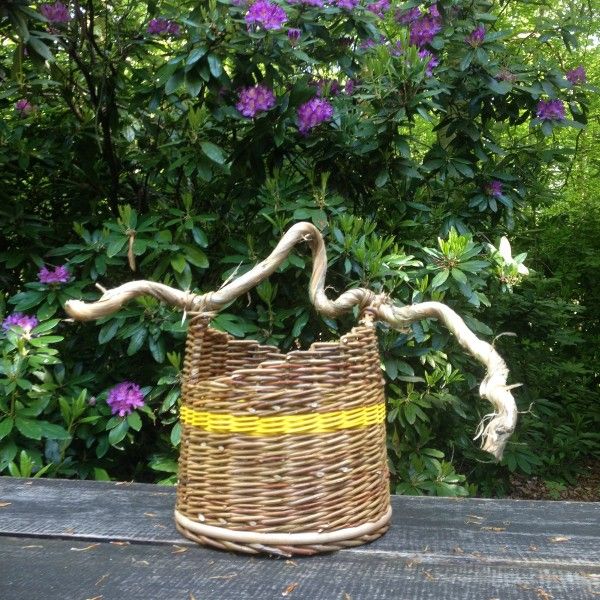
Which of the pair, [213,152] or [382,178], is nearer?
[213,152]

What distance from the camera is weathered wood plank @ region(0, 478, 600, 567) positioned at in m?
1.11

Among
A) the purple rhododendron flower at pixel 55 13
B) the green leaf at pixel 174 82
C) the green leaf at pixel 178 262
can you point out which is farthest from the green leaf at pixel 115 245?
the purple rhododendron flower at pixel 55 13

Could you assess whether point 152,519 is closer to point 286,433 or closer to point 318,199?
point 286,433

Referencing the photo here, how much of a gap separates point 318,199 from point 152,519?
1017mm

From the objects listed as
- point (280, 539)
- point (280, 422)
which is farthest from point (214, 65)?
point (280, 539)

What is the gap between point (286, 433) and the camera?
1.06 m

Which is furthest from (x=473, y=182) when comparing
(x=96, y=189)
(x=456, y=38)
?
(x=96, y=189)

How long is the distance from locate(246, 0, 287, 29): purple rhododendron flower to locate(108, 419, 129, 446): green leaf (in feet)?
3.28

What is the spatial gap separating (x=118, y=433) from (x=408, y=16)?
1387mm

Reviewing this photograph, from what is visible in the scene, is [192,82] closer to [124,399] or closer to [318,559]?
[124,399]

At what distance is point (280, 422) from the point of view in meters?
1.06

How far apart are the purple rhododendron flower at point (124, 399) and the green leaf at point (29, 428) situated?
18 cm

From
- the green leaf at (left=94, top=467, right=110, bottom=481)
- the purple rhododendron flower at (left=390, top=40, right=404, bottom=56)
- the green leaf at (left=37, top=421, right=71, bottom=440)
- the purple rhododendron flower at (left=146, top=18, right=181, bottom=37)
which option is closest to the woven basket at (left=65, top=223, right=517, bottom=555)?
the green leaf at (left=37, top=421, right=71, bottom=440)

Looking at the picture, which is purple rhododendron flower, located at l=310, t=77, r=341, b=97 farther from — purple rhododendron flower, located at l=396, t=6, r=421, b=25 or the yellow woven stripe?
the yellow woven stripe
